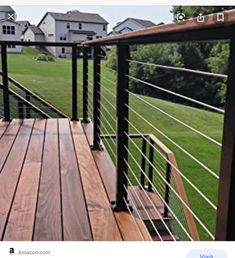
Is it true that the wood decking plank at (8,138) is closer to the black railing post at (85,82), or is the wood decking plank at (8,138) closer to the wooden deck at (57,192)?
the wooden deck at (57,192)

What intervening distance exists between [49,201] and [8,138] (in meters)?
1.22

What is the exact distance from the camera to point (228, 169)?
63 cm

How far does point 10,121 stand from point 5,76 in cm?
39

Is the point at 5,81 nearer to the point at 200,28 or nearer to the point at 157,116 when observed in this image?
the point at 200,28

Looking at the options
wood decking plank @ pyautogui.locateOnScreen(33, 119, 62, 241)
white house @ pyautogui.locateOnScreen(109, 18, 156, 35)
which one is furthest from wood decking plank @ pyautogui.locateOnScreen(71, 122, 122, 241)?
white house @ pyautogui.locateOnScreen(109, 18, 156, 35)

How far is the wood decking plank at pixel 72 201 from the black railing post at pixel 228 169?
2.54 ft

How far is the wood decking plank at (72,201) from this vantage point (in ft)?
4.54

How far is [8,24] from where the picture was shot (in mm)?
4320

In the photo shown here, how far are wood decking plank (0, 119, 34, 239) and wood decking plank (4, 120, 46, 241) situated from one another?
23 mm

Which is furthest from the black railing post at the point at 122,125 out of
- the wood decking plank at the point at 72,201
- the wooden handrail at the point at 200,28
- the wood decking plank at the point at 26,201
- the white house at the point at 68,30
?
the white house at the point at 68,30
